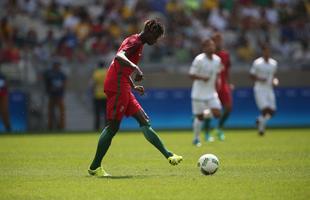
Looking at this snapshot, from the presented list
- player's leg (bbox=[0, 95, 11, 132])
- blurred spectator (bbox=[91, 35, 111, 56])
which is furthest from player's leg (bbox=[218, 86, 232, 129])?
player's leg (bbox=[0, 95, 11, 132])

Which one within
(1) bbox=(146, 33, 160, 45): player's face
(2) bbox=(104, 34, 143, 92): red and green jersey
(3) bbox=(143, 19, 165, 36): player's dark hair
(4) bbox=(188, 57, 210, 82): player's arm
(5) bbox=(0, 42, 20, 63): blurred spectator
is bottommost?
(5) bbox=(0, 42, 20, 63): blurred spectator

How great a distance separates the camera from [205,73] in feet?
74.9

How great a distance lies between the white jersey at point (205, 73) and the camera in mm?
22603

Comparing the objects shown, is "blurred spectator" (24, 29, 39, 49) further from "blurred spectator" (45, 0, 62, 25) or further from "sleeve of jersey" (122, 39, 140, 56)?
"sleeve of jersey" (122, 39, 140, 56)

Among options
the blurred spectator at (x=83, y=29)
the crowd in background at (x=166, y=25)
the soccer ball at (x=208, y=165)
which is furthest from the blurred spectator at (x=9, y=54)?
the soccer ball at (x=208, y=165)

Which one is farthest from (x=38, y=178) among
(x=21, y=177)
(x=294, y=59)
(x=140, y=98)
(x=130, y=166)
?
(x=294, y=59)

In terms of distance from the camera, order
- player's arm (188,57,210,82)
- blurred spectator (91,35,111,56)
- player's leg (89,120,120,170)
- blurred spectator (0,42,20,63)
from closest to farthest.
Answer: player's leg (89,120,120,170) → player's arm (188,57,210,82) → blurred spectator (0,42,20,63) → blurred spectator (91,35,111,56)

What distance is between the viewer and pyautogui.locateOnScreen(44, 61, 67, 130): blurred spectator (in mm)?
30844

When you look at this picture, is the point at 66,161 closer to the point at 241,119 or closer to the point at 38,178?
the point at 38,178

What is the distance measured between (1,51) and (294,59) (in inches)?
425

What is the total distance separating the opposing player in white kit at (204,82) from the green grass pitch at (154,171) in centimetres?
92

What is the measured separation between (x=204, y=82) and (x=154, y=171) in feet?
28.5

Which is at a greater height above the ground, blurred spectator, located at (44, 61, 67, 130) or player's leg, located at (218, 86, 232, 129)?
player's leg, located at (218, 86, 232, 129)

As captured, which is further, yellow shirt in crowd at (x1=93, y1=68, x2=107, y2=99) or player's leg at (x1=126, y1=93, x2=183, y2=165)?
yellow shirt in crowd at (x1=93, y1=68, x2=107, y2=99)
